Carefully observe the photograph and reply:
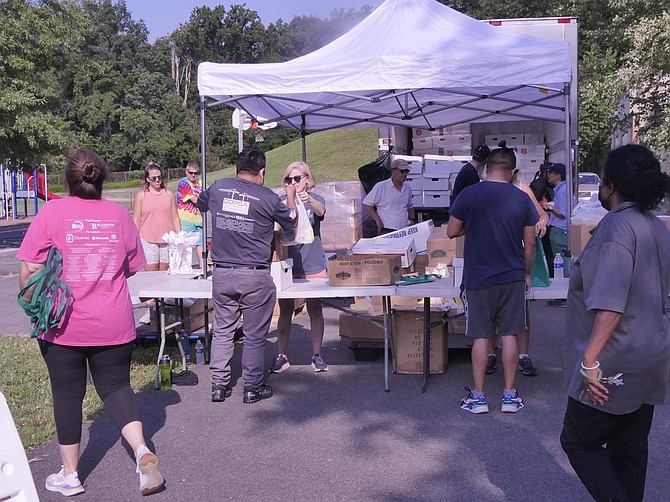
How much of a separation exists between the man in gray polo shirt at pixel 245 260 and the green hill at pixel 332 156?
1147 inches

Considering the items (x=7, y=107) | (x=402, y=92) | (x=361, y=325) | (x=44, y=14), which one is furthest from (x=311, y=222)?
(x=44, y=14)

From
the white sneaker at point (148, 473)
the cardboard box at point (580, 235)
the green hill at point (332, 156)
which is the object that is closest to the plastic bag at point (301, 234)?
the white sneaker at point (148, 473)

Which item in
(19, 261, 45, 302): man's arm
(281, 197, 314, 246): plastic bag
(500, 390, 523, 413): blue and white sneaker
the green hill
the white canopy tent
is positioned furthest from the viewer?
the green hill

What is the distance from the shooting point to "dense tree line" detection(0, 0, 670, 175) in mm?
17406

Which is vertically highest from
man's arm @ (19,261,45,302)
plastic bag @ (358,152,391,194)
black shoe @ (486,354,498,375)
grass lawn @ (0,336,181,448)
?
plastic bag @ (358,152,391,194)

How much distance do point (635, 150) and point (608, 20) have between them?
954 inches

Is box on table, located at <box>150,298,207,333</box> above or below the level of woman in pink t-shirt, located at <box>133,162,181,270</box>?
below

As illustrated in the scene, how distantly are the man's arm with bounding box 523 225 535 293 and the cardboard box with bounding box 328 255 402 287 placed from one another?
3.66 feet

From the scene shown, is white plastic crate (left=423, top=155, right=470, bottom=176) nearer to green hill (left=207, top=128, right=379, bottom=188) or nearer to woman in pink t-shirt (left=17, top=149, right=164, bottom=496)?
woman in pink t-shirt (left=17, top=149, right=164, bottom=496)

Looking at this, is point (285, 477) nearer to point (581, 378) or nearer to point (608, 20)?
point (581, 378)

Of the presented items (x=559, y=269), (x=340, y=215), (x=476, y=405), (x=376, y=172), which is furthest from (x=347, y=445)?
(x=376, y=172)

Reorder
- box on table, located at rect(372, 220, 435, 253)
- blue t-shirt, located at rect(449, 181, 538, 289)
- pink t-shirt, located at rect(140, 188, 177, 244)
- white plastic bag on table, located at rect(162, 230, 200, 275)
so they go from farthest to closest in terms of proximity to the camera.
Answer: pink t-shirt, located at rect(140, 188, 177, 244) → box on table, located at rect(372, 220, 435, 253) → white plastic bag on table, located at rect(162, 230, 200, 275) → blue t-shirt, located at rect(449, 181, 538, 289)

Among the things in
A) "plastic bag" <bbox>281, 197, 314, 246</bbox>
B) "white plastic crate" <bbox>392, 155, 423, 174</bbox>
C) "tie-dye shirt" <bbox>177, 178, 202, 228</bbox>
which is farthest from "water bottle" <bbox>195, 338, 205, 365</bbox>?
"white plastic crate" <bbox>392, 155, 423, 174</bbox>

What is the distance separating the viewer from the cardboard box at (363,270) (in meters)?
6.29
